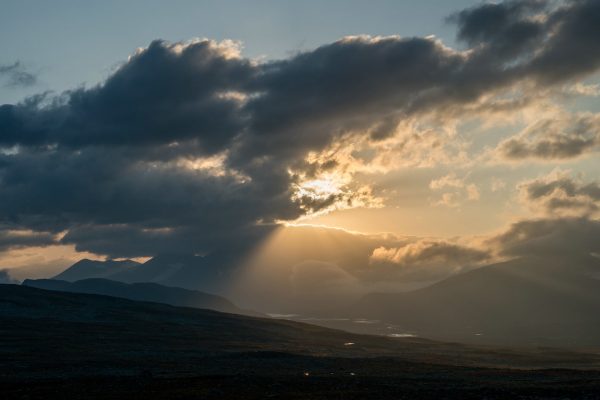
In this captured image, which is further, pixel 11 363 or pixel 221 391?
pixel 11 363

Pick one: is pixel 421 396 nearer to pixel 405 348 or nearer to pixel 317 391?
pixel 317 391

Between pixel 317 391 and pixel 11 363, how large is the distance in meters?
57.7

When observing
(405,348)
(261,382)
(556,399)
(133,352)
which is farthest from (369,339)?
(556,399)

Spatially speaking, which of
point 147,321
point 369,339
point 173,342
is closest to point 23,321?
point 147,321

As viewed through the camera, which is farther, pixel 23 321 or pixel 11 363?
pixel 23 321

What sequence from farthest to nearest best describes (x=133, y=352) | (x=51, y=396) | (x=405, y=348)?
1. (x=405, y=348)
2. (x=133, y=352)
3. (x=51, y=396)

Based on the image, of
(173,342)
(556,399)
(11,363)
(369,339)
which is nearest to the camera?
(556,399)

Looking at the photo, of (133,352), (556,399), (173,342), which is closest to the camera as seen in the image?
(556,399)

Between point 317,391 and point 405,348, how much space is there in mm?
113004

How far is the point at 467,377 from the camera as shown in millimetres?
76000

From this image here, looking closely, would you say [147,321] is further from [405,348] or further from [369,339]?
[405,348]

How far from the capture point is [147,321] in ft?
642

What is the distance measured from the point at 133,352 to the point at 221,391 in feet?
210

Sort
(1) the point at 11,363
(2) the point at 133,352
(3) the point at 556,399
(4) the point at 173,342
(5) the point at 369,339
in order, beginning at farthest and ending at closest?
(5) the point at 369,339, (4) the point at 173,342, (2) the point at 133,352, (1) the point at 11,363, (3) the point at 556,399
